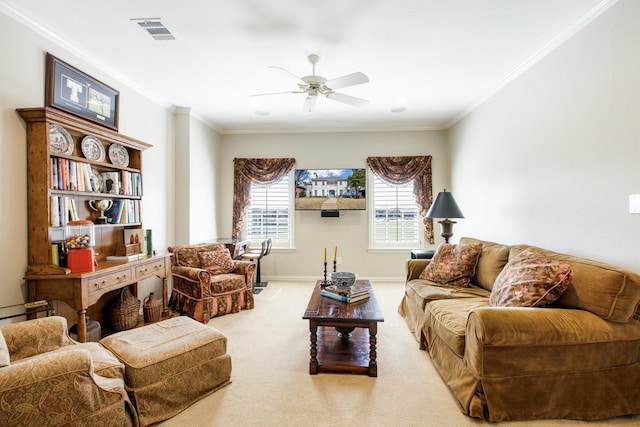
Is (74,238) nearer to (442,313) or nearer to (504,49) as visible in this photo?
(442,313)

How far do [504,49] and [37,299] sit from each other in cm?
470

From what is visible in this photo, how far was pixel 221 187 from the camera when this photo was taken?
5.79 m

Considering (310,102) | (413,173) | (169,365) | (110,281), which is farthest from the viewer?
(413,173)

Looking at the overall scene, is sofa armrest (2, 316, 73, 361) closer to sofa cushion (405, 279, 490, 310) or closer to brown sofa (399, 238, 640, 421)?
brown sofa (399, 238, 640, 421)

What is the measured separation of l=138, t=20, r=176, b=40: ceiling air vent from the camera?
2533mm

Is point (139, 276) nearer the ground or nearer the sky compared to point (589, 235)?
nearer the ground

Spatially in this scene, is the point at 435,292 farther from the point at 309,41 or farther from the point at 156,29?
the point at 156,29

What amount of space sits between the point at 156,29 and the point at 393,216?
14.5 ft

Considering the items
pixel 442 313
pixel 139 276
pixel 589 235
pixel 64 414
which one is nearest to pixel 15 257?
pixel 139 276

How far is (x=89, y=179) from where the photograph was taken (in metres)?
2.91

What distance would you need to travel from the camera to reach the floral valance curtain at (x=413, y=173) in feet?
17.9

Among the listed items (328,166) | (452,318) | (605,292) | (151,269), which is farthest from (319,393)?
(328,166)

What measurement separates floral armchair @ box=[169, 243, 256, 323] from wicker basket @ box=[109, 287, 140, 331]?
0.56 meters

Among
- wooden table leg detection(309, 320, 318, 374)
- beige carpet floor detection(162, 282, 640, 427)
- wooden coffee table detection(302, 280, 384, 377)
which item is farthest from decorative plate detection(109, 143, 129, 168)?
wooden table leg detection(309, 320, 318, 374)
